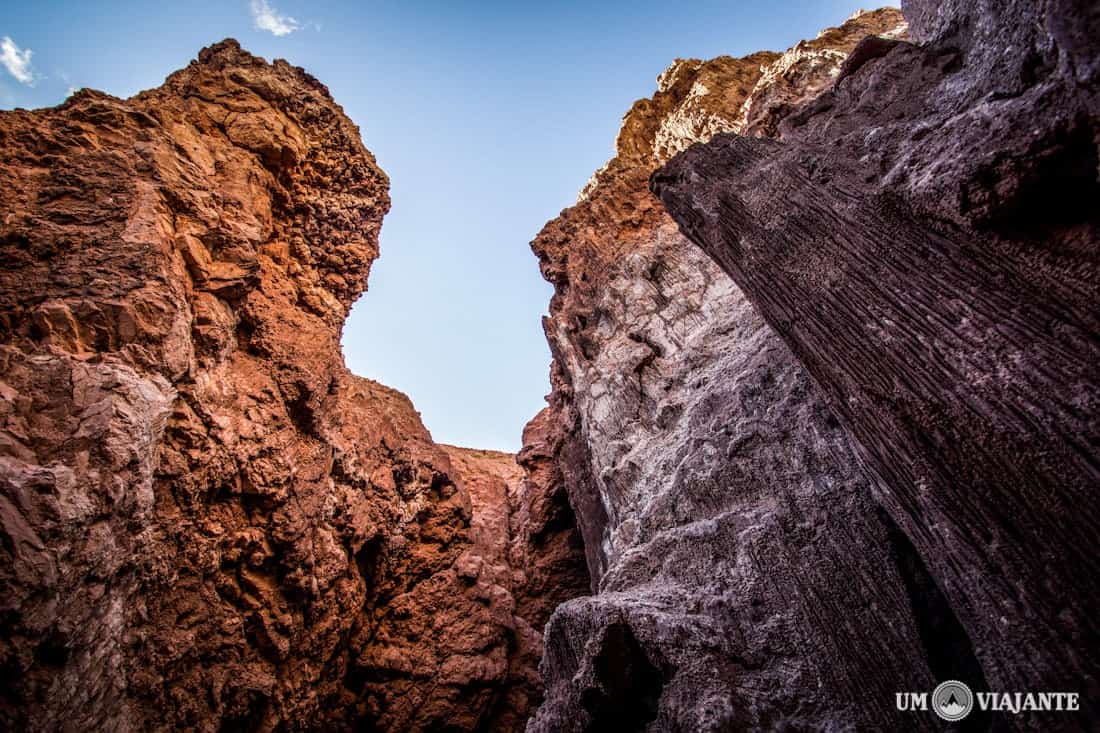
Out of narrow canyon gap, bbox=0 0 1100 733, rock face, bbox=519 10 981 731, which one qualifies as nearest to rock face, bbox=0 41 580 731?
narrow canyon gap, bbox=0 0 1100 733

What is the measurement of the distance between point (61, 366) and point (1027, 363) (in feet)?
32.0

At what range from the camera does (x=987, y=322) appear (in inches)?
108

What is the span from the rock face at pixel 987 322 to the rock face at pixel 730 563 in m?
0.74

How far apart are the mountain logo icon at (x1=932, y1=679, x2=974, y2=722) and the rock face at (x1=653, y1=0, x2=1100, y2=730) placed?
0.86ft

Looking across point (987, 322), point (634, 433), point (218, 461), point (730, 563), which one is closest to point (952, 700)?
point (730, 563)

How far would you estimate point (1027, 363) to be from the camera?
2496 millimetres

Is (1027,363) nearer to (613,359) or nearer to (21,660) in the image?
(21,660)

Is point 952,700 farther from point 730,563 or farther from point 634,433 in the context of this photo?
point 634,433

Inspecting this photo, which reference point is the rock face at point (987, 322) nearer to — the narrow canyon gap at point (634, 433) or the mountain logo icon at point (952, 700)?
the narrow canyon gap at point (634, 433)

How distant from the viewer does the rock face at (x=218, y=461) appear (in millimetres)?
5555

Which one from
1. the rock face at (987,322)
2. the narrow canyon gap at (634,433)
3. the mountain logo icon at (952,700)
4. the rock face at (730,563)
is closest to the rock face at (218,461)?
the narrow canyon gap at (634,433)

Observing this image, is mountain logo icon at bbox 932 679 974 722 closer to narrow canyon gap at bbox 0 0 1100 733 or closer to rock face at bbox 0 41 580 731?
narrow canyon gap at bbox 0 0 1100 733

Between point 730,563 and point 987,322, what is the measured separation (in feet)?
10.9

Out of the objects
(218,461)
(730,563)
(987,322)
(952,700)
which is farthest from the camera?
(218,461)
